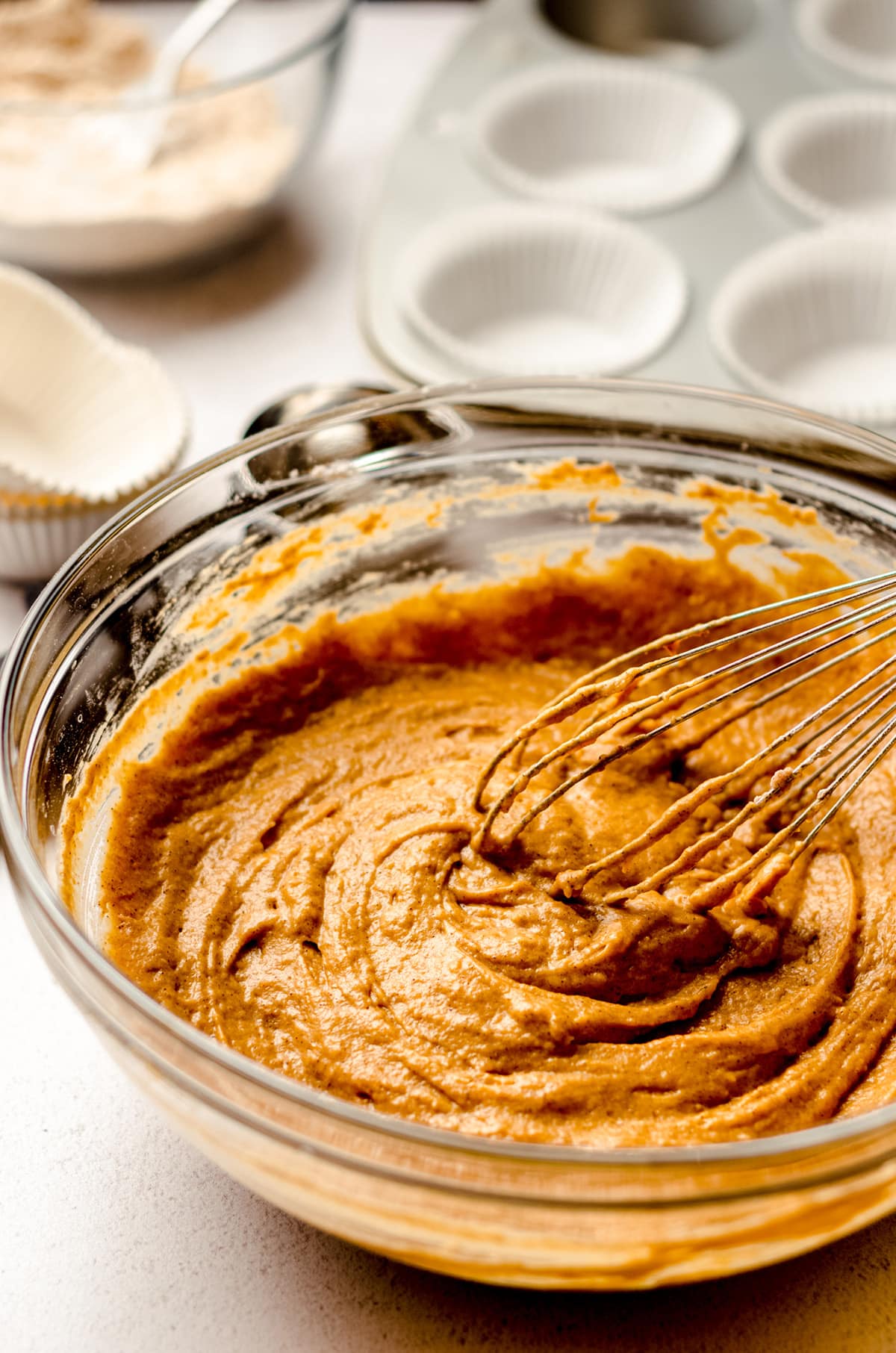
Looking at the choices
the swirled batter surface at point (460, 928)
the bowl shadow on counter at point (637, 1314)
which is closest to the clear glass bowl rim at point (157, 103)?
the swirled batter surface at point (460, 928)

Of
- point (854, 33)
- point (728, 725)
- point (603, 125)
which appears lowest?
point (728, 725)

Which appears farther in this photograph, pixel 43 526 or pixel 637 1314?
pixel 43 526

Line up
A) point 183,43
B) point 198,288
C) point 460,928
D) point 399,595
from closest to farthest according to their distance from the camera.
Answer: point 460,928 < point 399,595 < point 198,288 < point 183,43

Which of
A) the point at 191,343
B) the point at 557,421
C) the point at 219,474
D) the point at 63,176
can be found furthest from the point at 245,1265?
the point at 63,176

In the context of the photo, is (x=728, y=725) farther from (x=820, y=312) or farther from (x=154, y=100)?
(x=154, y=100)

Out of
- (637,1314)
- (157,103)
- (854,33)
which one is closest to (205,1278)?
(637,1314)

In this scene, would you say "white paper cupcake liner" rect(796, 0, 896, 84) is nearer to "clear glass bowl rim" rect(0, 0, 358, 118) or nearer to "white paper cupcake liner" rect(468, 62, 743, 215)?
"white paper cupcake liner" rect(468, 62, 743, 215)
